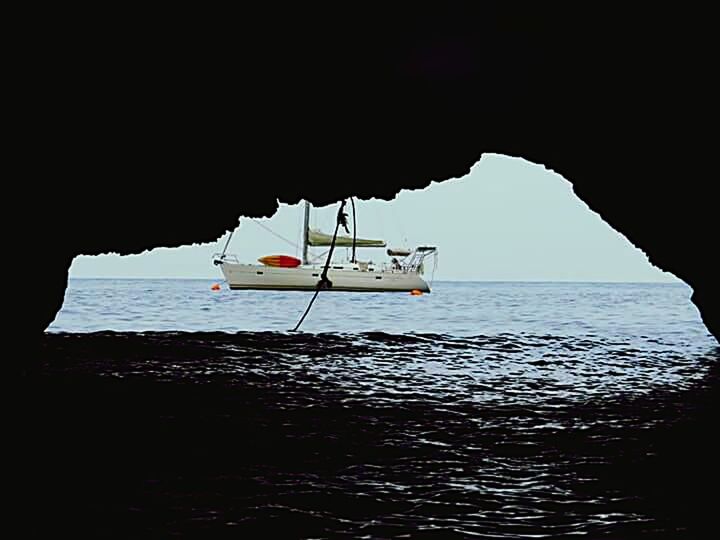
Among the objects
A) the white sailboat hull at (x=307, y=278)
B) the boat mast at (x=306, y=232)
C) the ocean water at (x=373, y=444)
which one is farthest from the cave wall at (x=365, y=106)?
the white sailboat hull at (x=307, y=278)

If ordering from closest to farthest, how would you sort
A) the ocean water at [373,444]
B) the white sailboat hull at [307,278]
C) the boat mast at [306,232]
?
1. the ocean water at [373,444]
2. the boat mast at [306,232]
3. the white sailboat hull at [307,278]

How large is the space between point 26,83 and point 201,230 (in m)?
10.5

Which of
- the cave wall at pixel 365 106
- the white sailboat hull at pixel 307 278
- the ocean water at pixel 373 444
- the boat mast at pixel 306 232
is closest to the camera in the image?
the ocean water at pixel 373 444

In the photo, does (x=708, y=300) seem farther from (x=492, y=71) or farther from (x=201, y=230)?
(x=201, y=230)

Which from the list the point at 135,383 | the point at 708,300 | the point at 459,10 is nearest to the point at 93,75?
the point at 135,383

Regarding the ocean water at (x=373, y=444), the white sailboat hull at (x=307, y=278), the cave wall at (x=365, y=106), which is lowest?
the ocean water at (x=373, y=444)

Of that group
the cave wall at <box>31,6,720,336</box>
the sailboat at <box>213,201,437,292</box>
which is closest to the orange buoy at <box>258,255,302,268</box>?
the sailboat at <box>213,201,437,292</box>

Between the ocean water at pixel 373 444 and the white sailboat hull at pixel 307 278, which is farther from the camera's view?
the white sailboat hull at pixel 307 278

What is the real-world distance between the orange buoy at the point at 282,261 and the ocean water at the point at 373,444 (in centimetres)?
4012

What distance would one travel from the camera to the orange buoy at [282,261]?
56222mm

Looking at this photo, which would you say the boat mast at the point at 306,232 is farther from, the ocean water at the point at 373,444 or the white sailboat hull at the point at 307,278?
the ocean water at the point at 373,444

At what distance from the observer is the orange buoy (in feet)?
184

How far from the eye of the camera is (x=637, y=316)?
34969mm

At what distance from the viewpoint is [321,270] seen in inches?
2194
